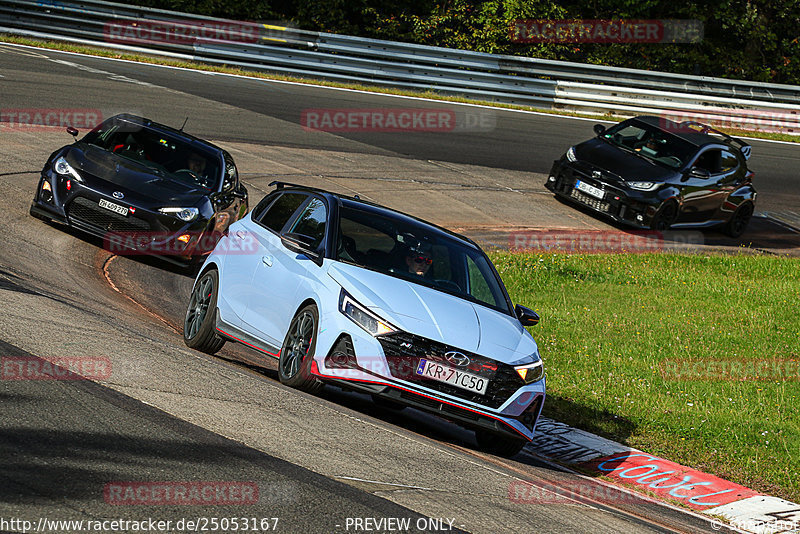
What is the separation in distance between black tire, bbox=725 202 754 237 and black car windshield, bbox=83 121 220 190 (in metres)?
11.7

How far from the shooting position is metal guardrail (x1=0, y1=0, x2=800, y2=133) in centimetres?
2878

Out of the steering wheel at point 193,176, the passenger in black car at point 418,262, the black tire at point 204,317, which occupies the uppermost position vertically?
the passenger in black car at point 418,262

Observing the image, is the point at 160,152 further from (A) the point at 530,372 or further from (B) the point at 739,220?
(B) the point at 739,220

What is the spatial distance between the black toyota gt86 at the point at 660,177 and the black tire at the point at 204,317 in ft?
37.7

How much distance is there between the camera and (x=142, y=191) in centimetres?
1327

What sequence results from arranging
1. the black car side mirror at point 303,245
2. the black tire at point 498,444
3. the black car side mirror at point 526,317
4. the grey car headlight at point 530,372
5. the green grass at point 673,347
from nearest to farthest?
1. the grey car headlight at point 530,372
2. the black tire at point 498,444
3. the black car side mirror at point 303,245
4. the black car side mirror at point 526,317
5. the green grass at point 673,347

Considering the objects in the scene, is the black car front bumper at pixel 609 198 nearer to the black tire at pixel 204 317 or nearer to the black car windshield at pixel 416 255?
the black car windshield at pixel 416 255

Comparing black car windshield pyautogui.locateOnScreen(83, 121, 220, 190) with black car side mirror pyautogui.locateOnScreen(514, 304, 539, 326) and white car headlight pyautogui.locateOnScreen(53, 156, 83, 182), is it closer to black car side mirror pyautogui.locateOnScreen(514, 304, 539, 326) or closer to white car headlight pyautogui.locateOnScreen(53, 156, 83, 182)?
white car headlight pyautogui.locateOnScreen(53, 156, 83, 182)

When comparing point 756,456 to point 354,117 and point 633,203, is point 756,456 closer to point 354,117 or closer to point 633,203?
point 633,203

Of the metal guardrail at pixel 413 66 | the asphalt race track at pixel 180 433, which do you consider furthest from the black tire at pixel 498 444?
the metal guardrail at pixel 413 66

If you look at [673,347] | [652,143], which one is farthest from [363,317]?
[652,143]

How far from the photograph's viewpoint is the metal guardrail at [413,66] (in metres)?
28.8

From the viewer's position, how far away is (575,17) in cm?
3616

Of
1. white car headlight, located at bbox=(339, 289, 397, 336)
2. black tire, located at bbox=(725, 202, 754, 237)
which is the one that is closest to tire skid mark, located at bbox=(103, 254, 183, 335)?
white car headlight, located at bbox=(339, 289, 397, 336)
